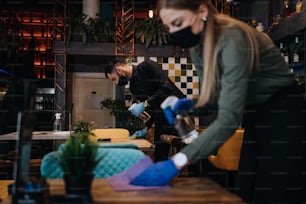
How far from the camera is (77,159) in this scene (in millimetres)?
780

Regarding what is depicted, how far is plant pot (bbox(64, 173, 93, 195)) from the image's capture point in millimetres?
764

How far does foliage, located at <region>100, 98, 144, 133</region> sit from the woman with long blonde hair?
326cm

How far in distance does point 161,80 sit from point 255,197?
82.8 inches

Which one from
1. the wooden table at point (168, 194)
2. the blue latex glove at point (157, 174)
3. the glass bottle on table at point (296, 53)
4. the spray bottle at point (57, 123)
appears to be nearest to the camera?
the wooden table at point (168, 194)

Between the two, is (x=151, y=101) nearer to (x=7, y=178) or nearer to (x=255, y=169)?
(x=7, y=178)

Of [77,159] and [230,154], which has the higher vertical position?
[77,159]

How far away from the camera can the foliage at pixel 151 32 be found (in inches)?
190

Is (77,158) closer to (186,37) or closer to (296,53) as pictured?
(186,37)

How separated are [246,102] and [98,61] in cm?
465

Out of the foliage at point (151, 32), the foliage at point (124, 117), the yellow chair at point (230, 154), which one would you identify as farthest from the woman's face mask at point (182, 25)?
the foliage at point (151, 32)

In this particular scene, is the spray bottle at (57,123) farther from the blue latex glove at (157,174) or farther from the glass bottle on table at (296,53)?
the blue latex glove at (157,174)

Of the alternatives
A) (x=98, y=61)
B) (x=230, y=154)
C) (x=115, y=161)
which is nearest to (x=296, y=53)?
(x=230, y=154)

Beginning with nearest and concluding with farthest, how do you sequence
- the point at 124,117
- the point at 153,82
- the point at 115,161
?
the point at 115,161 < the point at 153,82 < the point at 124,117

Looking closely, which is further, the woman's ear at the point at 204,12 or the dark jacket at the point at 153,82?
the dark jacket at the point at 153,82
